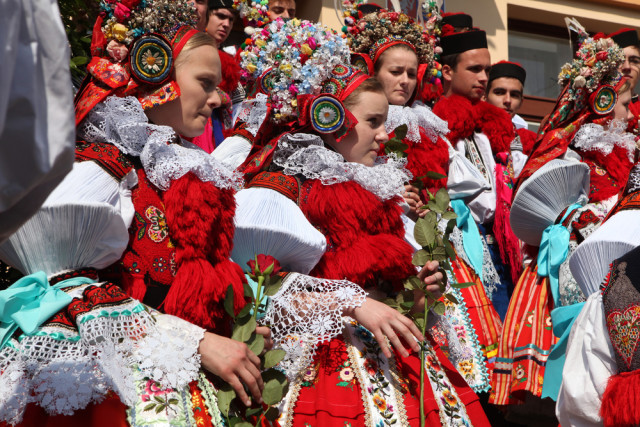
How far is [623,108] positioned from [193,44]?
3195 millimetres

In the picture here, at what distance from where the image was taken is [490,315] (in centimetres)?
454

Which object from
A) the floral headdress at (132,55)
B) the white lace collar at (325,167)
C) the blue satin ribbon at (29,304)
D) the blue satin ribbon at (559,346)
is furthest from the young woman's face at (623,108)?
the blue satin ribbon at (29,304)

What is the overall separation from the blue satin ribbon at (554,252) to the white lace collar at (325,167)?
1474 mm

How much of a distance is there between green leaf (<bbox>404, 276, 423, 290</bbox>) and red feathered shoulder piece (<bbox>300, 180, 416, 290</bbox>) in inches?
3.3

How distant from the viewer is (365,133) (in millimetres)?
3297

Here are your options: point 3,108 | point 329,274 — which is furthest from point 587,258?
point 3,108

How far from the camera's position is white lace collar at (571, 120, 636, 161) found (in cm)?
462

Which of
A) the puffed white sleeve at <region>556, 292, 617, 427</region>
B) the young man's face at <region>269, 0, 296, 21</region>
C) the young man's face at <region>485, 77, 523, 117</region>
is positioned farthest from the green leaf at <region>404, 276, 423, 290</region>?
the young man's face at <region>485, 77, 523, 117</region>

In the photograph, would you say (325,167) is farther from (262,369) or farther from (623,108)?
(623,108)

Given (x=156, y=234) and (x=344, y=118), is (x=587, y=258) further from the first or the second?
(x=156, y=234)

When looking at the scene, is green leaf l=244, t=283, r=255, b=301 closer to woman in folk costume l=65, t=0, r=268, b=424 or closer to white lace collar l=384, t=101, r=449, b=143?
woman in folk costume l=65, t=0, r=268, b=424

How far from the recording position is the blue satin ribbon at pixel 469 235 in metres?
4.60

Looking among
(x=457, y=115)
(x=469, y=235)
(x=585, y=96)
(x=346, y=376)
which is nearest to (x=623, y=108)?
(x=585, y=96)

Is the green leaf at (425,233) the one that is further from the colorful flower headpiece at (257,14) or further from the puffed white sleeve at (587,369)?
the colorful flower headpiece at (257,14)
